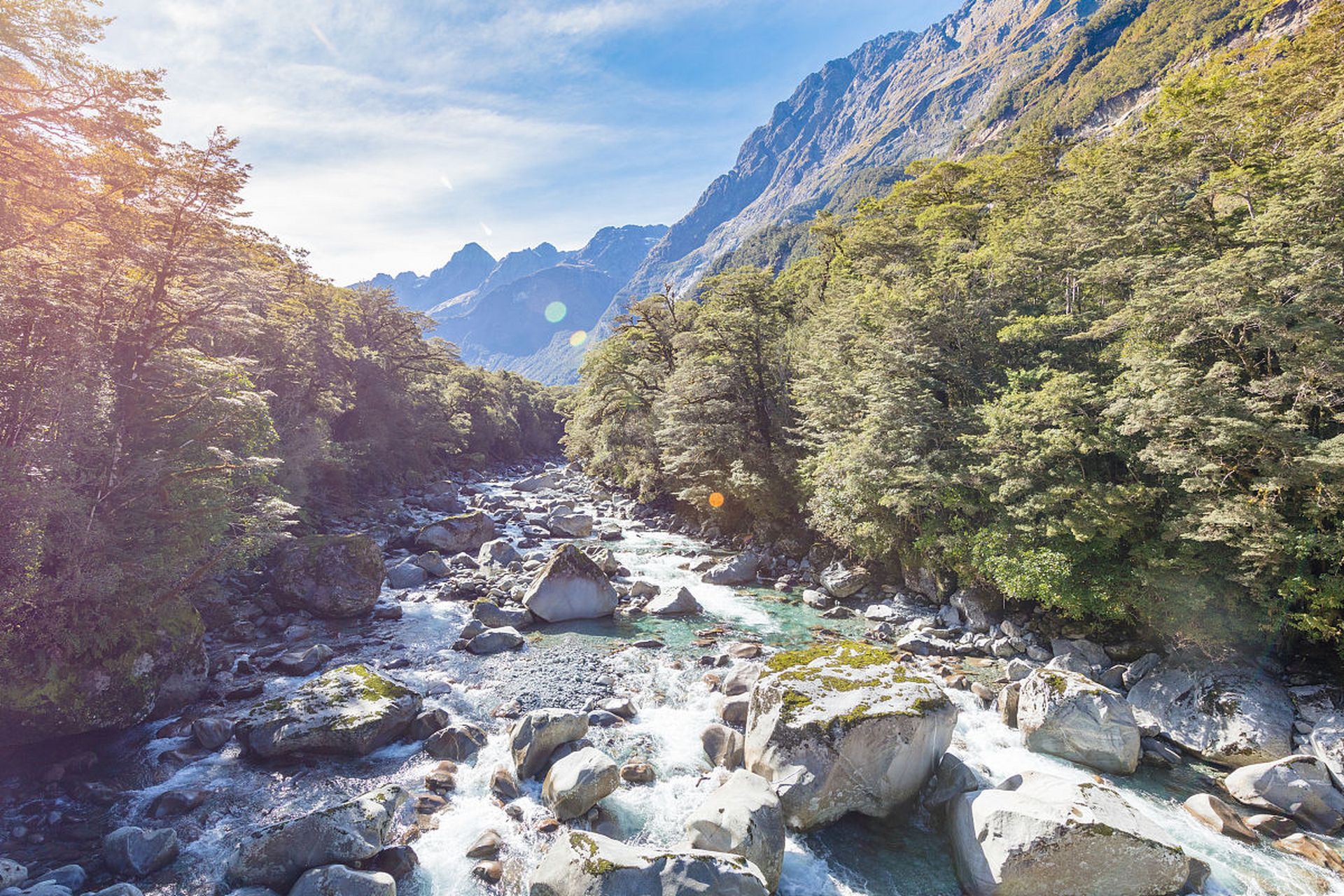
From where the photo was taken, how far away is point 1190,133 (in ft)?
57.9

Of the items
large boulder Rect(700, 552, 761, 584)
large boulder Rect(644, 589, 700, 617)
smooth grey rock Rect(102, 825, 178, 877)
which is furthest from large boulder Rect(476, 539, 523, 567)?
smooth grey rock Rect(102, 825, 178, 877)

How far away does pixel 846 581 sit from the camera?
21.4 m

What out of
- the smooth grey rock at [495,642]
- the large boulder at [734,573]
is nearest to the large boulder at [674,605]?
the large boulder at [734,573]

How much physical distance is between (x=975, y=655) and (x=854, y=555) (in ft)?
24.5

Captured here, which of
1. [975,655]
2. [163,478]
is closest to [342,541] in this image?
[163,478]

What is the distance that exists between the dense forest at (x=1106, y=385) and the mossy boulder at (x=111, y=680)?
2064 centimetres

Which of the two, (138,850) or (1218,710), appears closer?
(138,850)

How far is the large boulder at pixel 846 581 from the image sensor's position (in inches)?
837

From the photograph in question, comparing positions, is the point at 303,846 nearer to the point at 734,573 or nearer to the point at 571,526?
the point at 734,573

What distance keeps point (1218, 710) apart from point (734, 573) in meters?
15.2

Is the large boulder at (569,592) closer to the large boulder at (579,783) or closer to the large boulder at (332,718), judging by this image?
the large boulder at (332,718)

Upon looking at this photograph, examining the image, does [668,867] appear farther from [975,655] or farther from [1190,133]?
[1190,133]

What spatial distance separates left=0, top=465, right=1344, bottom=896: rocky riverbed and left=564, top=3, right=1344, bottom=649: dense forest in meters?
2.54

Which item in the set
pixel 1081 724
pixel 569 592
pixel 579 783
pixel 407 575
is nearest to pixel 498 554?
pixel 407 575
